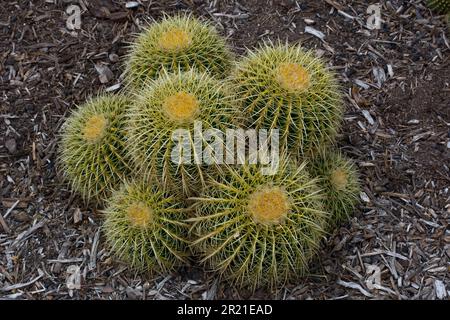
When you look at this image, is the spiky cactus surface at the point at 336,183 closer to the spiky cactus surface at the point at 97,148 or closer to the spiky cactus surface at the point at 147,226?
the spiky cactus surface at the point at 147,226

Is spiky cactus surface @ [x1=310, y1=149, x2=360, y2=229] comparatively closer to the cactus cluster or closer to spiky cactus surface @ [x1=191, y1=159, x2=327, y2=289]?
the cactus cluster

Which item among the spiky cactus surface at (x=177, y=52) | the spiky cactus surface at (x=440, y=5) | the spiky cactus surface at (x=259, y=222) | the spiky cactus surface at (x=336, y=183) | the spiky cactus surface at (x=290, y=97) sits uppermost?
the spiky cactus surface at (x=440, y=5)

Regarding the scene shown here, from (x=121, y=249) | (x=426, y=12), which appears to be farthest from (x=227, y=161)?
(x=426, y=12)

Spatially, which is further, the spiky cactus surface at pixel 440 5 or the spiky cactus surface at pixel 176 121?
the spiky cactus surface at pixel 440 5

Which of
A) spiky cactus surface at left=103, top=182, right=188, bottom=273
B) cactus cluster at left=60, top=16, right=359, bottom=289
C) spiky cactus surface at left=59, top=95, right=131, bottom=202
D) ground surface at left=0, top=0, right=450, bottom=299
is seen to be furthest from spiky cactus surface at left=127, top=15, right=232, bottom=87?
ground surface at left=0, top=0, right=450, bottom=299

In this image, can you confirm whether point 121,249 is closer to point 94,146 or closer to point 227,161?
point 94,146

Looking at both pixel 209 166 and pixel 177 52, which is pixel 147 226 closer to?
pixel 209 166

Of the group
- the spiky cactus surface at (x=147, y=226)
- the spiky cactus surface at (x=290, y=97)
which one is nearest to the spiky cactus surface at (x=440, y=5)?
the spiky cactus surface at (x=290, y=97)
